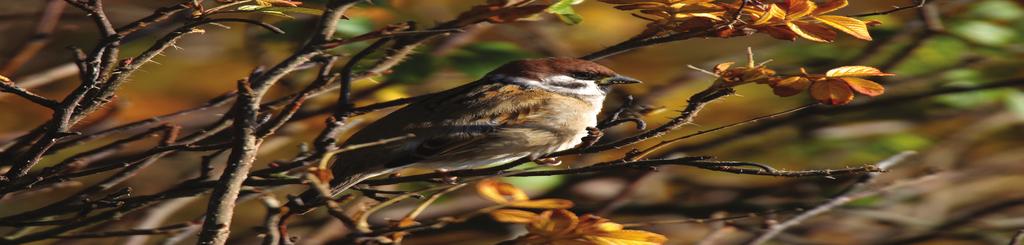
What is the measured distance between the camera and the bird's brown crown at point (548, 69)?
2934mm

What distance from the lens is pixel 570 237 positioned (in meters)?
1.86

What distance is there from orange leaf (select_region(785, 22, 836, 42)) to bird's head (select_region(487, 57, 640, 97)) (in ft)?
3.43

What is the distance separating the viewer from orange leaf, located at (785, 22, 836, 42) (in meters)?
1.83

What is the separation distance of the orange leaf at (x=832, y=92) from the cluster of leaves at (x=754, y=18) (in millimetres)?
63

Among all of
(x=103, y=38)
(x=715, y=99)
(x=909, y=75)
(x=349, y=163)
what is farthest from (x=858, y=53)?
(x=103, y=38)

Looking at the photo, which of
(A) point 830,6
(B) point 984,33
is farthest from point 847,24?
(B) point 984,33

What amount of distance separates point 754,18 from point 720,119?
3.41m

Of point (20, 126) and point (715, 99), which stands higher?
point (20, 126)

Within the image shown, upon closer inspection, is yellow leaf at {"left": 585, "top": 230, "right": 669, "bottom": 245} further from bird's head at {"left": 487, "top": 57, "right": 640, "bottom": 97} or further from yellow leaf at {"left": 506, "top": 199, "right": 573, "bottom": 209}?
bird's head at {"left": 487, "top": 57, "right": 640, "bottom": 97}

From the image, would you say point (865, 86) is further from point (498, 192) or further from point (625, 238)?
point (498, 192)

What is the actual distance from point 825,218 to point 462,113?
2.20 m

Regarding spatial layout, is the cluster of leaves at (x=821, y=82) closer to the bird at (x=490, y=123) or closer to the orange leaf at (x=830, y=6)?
the orange leaf at (x=830, y=6)

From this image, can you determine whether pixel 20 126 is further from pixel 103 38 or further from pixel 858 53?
pixel 103 38

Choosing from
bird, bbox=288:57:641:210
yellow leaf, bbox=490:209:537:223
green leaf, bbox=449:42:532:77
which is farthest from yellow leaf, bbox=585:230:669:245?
green leaf, bbox=449:42:532:77
